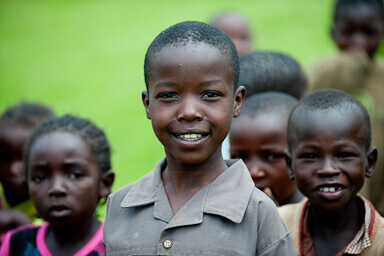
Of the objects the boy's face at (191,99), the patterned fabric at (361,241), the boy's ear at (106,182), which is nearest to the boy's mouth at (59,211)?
the boy's ear at (106,182)

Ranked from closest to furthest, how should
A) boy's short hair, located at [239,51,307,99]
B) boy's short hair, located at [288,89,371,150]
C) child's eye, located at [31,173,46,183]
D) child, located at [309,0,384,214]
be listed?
boy's short hair, located at [288,89,371,150]
child's eye, located at [31,173,46,183]
boy's short hair, located at [239,51,307,99]
child, located at [309,0,384,214]

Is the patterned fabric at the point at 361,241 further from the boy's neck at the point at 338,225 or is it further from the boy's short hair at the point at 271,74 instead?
the boy's short hair at the point at 271,74

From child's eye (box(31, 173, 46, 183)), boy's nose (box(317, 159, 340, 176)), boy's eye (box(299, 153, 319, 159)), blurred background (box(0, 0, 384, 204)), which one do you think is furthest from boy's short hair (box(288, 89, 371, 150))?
blurred background (box(0, 0, 384, 204))

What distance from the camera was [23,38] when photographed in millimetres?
12680

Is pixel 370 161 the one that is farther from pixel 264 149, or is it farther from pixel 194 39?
pixel 194 39

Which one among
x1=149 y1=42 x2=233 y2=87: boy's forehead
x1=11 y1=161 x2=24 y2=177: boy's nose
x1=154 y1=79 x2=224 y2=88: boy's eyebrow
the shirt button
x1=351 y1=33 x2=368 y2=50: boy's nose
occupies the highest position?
x1=149 y1=42 x2=233 y2=87: boy's forehead

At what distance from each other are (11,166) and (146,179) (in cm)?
210

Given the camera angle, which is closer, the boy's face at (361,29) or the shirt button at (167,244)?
the shirt button at (167,244)

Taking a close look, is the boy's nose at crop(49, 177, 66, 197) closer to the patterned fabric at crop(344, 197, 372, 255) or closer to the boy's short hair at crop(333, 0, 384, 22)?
the patterned fabric at crop(344, 197, 372, 255)

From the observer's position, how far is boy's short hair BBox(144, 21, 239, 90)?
2.47 metres

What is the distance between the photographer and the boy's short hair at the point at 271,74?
4.20 m

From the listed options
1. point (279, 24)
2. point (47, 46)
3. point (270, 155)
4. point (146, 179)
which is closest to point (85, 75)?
point (47, 46)

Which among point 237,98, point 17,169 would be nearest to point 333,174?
point 237,98

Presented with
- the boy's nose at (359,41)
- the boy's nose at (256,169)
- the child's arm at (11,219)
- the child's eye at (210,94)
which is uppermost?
the child's eye at (210,94)
